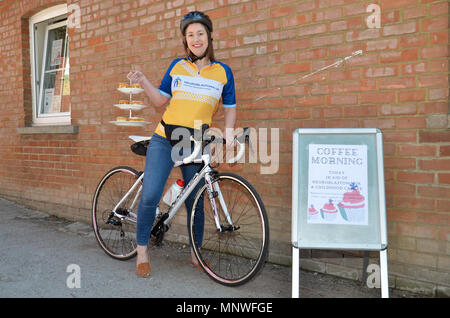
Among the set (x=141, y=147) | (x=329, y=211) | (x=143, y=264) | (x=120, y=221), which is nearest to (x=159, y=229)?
(x=143, y=264)

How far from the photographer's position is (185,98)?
3.07m

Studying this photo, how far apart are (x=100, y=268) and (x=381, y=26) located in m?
2.97

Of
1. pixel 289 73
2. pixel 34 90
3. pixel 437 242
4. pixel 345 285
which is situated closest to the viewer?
pixel 437 242

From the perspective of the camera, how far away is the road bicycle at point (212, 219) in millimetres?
2967

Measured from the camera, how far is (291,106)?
3.41 metres

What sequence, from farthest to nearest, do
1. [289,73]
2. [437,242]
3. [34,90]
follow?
[34,90]
[289,73]
[437,242]

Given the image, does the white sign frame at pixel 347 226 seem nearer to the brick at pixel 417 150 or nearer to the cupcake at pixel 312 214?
the cupcake at pixel 312 214

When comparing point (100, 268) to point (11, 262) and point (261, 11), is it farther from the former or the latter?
point (261, 11)

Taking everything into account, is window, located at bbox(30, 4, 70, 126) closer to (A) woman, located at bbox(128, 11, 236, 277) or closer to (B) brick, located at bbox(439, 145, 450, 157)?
(A) woman, located at bbox(128, 11, 236, 277)

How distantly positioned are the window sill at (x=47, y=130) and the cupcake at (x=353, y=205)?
12.4 ft

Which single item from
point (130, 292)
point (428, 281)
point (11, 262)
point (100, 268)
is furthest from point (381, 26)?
point (11, 262)

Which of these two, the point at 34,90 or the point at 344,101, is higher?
the point at 34,90

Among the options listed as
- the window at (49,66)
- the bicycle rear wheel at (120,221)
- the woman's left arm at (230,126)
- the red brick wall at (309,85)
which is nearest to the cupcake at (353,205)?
the red brick wall at (309,85)

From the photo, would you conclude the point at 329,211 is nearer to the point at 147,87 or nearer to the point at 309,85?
the point at 309,85
